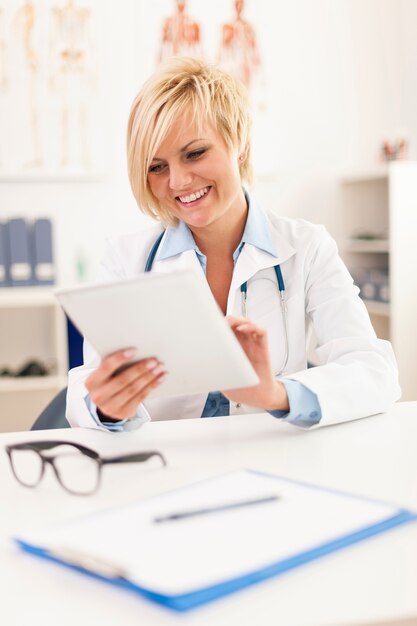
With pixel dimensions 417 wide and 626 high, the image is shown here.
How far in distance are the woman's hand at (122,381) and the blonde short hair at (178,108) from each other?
635 mm

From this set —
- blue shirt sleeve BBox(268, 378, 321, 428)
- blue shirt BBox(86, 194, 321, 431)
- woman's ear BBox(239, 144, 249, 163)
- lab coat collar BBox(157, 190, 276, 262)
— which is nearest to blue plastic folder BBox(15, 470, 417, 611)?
blue shirt sleeve BBox(268, 378, 321, 428)

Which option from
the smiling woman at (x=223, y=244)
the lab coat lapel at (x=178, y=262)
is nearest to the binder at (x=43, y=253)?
the smiling woman at (x=223, y=244)

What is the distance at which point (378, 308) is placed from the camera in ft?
14.2

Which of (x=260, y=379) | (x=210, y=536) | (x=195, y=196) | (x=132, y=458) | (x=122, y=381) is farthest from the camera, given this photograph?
(x=195, y=196)

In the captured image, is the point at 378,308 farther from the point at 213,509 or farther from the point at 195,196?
the point at 213,509

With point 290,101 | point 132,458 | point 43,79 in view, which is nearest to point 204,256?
point 132,458

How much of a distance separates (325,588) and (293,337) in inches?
42.7

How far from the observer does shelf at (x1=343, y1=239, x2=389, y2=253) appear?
4332mm

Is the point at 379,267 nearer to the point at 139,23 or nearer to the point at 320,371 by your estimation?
the point at 139,23

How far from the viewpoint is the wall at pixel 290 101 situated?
4367mm

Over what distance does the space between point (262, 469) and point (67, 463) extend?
30 centimetres

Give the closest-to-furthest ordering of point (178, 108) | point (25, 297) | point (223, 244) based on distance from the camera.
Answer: point (178, 108) → point (223, 244) → point (25, 297)

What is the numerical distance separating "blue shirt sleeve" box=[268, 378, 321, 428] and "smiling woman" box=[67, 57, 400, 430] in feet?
0.60

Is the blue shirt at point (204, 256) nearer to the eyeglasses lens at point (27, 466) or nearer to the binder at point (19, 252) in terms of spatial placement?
the eyeglasses lens at point (27, 466)
